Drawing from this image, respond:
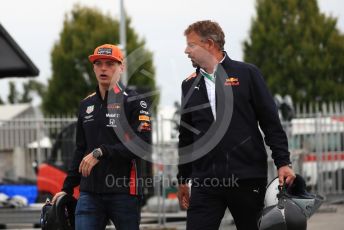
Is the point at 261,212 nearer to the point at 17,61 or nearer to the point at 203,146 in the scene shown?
the point at 203,146

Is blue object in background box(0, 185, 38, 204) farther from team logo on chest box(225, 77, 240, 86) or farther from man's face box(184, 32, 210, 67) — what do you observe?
team logo on chest box(225, 77, 240, 86)

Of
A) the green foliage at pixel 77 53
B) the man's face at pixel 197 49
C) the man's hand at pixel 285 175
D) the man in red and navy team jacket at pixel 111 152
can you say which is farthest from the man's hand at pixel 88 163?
the green foliage at pixel 77 53

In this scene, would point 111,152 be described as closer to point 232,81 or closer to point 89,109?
point 89,109

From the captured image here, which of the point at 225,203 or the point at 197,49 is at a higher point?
the point at 197,49

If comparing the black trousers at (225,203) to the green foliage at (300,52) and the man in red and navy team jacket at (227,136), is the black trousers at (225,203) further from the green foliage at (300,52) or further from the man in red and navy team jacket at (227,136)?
the green foliage at (300,52)

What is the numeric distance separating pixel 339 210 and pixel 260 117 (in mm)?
10120

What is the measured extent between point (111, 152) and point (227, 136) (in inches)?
35.1

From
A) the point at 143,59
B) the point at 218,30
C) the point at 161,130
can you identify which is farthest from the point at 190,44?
the point at 161,130

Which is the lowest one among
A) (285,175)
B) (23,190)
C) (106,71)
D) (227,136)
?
(23,190)

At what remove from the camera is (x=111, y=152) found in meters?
6.64

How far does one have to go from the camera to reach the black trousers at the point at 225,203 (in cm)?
628

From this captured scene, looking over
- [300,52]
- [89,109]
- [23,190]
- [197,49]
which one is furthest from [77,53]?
[197,49]

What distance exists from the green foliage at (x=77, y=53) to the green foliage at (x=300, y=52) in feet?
22.0

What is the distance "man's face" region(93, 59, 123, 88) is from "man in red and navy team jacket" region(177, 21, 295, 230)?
2.41 ft
